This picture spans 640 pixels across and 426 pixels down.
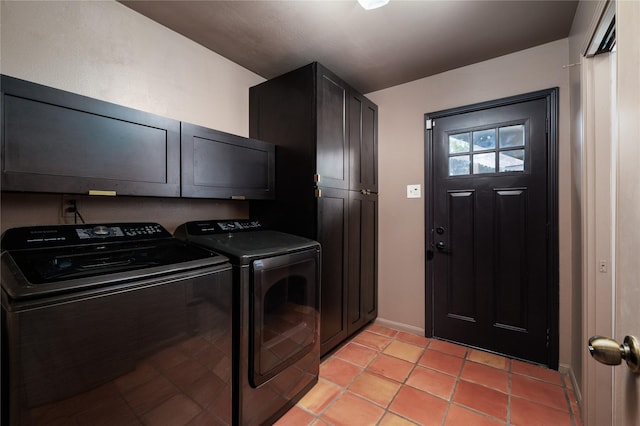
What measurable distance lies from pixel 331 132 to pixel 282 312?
1.47 m

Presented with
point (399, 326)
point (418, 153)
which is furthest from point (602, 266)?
point (399, 326)

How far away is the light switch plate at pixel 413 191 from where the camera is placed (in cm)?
274

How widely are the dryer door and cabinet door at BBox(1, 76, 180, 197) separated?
82 centimetres

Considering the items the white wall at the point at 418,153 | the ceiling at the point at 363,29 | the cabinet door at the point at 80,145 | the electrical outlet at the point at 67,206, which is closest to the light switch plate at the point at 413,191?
the white wall at the point at 418,153

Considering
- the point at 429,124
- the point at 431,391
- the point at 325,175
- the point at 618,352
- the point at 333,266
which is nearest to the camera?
the point at 618,352

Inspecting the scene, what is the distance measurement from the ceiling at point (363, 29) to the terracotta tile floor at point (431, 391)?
261 centimetres

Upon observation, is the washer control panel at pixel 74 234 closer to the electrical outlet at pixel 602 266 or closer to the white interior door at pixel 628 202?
the white interior door at pixel 628 202

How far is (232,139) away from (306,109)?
626 mm

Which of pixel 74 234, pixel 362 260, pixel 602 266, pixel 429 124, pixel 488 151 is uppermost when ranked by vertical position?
pixel 429 124

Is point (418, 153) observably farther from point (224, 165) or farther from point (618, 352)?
point (618, 352)

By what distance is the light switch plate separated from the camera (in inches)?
108

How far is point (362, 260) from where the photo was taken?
2707 millimetres

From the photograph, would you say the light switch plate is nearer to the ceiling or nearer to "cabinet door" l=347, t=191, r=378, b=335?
"cabinet door" l=347, t=191, r=378, b=335

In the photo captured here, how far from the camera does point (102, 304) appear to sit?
1021 mm
